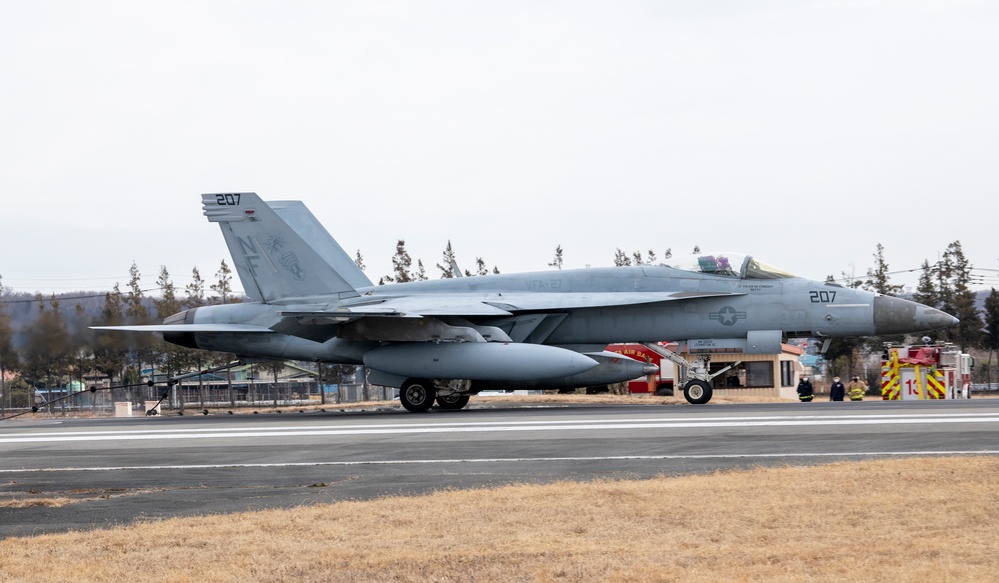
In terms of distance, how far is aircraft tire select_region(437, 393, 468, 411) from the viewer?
2191cm

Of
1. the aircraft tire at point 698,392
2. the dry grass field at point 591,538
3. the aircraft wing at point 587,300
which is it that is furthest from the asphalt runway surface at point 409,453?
the aircraft wing at point 587,300

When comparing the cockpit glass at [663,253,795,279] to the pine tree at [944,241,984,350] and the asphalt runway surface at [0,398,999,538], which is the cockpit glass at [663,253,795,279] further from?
the pine tree at [944,241,984,350]

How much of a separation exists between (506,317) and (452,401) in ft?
7.10

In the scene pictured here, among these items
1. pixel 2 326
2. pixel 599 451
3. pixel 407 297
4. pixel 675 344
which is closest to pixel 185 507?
pixel 599 451

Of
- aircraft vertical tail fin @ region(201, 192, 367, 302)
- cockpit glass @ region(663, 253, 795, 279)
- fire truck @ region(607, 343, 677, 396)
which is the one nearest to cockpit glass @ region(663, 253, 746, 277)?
cockpit glass @ region(663, 253, 795, 279)

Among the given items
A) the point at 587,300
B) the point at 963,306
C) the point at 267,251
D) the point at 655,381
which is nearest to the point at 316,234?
the point at 267,251

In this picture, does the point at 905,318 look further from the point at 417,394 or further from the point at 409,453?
the point at 409,453

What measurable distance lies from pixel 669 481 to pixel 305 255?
15.6 metres

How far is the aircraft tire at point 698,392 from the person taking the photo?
21000 millimetres

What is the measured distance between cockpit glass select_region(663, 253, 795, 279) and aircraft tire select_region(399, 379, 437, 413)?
18.6ft

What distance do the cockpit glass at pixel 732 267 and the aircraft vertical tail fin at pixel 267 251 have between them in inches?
297

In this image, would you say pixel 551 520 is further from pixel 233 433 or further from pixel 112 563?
pixel 233 433

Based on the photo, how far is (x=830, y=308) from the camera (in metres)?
20.4

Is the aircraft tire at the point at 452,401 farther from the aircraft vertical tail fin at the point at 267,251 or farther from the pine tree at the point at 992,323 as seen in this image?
the pine tree at the point at 992,323
